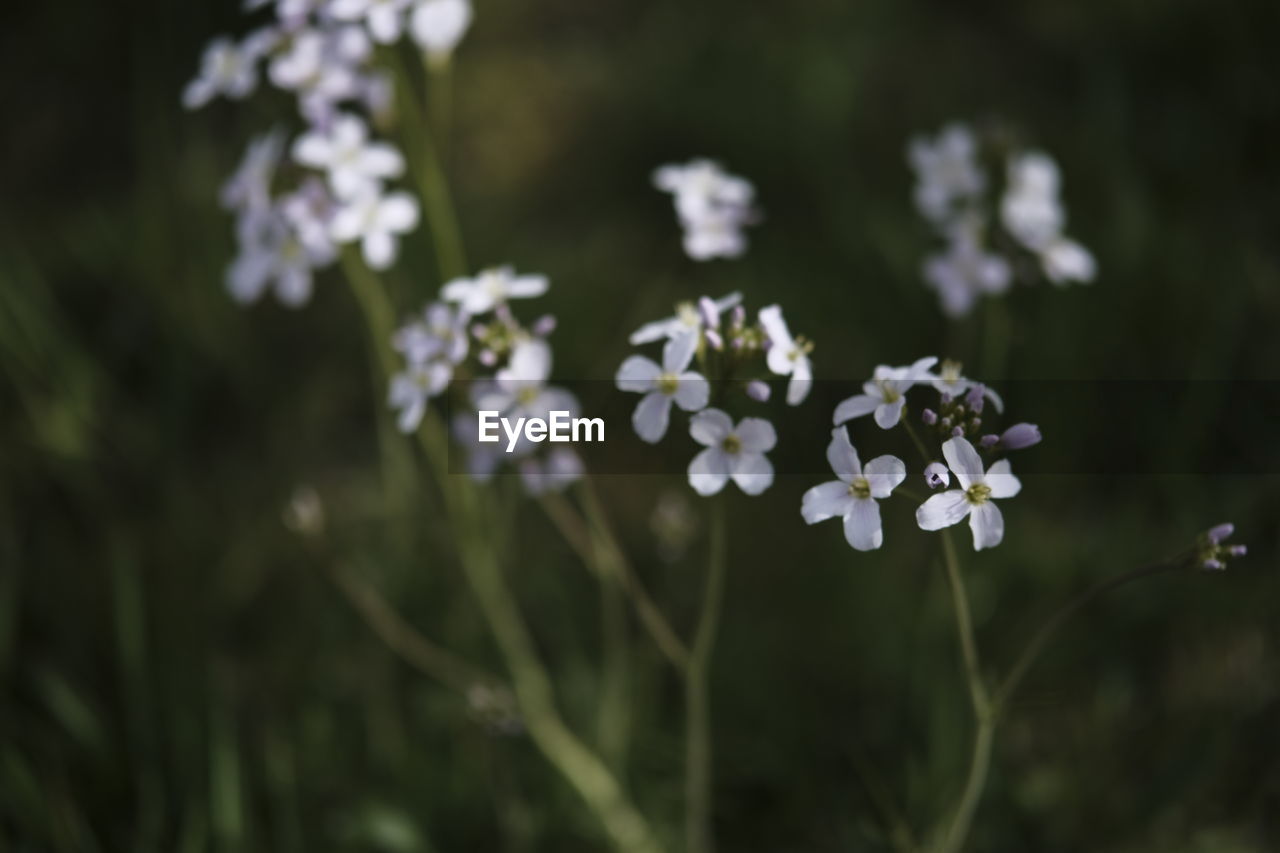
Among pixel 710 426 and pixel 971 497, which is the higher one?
pixel 710 426

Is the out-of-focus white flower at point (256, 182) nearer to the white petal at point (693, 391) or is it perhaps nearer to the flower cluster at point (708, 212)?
the flower cluster at point (708, 212)

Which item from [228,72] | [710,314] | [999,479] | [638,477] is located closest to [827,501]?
[999,479]

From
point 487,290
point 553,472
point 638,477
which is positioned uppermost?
point 487,290

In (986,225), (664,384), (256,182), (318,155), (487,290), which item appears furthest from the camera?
(986,225)

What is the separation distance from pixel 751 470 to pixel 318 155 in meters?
1.23

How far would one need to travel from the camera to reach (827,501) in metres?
1.60

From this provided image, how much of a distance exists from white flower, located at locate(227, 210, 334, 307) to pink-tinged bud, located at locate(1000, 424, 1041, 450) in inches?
60.5

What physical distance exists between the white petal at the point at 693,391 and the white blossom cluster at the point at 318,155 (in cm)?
88

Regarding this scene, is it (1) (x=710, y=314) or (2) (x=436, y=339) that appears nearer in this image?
(1) (x=710, y=314)

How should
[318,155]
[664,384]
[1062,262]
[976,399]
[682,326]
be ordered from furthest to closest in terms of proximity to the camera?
[1062,262]
[318,155]
[682,326]
[664,384]
[976,399]

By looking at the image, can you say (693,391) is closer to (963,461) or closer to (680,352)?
(680,352)

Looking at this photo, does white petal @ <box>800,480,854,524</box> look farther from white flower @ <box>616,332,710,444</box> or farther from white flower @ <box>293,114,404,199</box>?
white flower @ <box>293,114,404,199</box>

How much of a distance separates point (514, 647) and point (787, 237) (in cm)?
204

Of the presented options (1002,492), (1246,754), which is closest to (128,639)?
(1002,492)
